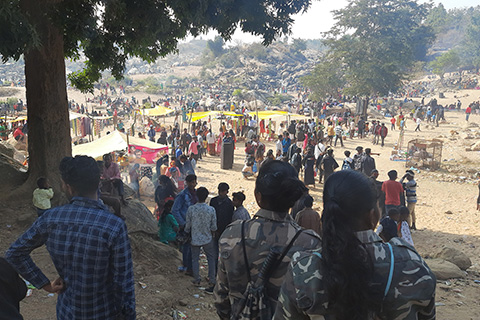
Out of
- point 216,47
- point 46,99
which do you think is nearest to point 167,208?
point 46,99

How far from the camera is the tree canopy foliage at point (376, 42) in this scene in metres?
36.9

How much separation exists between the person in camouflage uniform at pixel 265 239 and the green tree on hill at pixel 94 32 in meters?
4.60

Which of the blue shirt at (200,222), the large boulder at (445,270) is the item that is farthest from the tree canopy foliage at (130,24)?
the large boulder at (445,270)

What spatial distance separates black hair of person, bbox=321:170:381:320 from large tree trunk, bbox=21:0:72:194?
6.06 meters

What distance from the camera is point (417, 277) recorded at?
1.55 metres

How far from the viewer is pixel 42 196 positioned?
246 inches

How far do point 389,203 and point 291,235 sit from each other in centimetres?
687

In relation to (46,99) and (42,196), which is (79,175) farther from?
(46,99)

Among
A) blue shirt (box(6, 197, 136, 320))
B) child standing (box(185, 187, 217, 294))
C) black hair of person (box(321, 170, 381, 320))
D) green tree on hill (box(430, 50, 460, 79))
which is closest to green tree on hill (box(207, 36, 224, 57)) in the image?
green tree on hill (box(430, 50, 460, 79))

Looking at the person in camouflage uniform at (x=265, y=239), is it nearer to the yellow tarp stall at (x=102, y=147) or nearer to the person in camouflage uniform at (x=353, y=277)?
the person in camouflage uniform at (x=353, y=277)

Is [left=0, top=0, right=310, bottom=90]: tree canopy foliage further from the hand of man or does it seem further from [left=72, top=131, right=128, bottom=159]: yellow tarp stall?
the hand of man

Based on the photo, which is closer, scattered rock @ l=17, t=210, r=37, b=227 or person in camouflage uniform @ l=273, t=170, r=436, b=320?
person in camouflage uniform @ l=273, t=170, r=436, b=320

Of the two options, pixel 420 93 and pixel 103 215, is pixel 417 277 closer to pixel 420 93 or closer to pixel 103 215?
pixel 103 215

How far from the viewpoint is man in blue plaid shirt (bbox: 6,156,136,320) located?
2305mm
